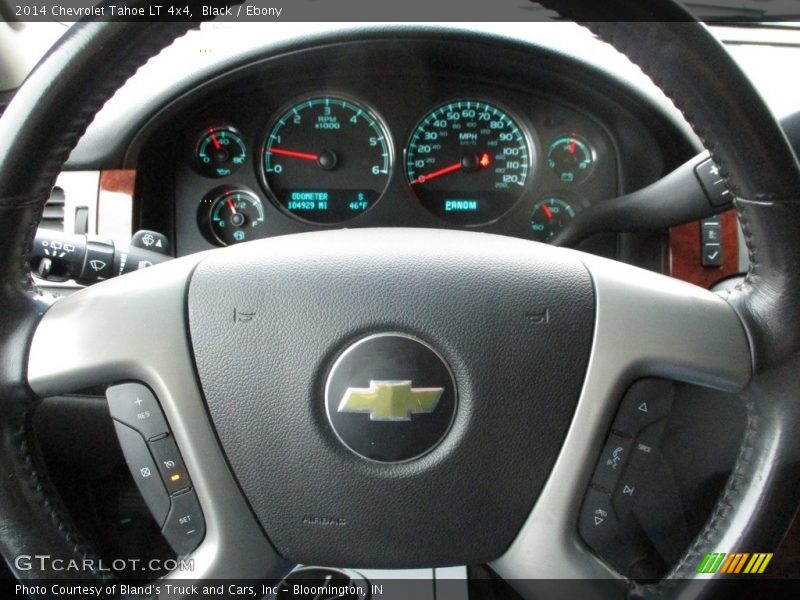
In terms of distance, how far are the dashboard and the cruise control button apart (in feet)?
4.46

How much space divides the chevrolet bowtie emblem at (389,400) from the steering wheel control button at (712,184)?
783 millimetres

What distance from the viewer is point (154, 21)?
0.80m

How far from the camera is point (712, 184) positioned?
4.55ft

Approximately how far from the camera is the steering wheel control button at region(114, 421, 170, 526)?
893 mm

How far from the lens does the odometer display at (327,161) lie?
2.27m

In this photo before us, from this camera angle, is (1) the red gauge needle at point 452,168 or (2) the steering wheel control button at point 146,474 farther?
(1) the red gauge needle at point 452,168

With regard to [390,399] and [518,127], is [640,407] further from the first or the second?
[518,127]

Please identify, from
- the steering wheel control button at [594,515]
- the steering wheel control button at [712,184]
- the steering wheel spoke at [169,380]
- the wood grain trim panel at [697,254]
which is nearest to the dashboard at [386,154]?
the wood grain trim panel at [697,254]

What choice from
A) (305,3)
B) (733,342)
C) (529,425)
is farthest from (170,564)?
(305,3)

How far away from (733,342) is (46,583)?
77 cm

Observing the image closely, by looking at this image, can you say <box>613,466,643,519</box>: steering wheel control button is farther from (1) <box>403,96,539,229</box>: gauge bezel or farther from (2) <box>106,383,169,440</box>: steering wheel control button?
(1) <box>403,96,539,229</box>: gauge bezel

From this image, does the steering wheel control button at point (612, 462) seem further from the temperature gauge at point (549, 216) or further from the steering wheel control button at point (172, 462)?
the temperature gauge at point (549, 216)

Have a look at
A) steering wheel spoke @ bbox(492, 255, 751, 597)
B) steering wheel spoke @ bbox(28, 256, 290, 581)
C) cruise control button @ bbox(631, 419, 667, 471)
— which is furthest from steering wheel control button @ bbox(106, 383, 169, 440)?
cruise control button @ bbox(631, 419, 667, 471)

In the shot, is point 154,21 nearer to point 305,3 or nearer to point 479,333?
point 479,333
